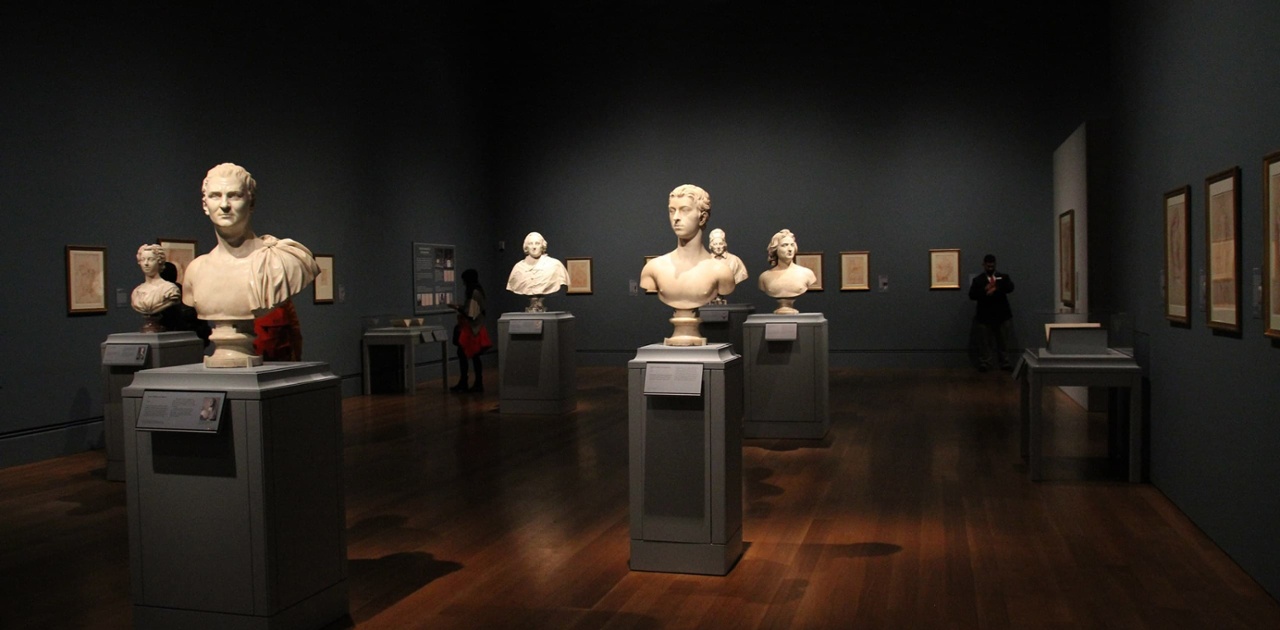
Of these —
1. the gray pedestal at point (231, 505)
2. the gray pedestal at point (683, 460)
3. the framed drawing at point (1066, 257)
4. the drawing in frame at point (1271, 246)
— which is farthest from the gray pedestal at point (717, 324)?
the gray pedestal at point (231, 505)

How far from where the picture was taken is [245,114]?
13.2 metres

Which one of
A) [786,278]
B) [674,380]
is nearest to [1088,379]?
[786,278]

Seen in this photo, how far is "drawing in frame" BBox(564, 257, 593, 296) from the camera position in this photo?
19969 mm

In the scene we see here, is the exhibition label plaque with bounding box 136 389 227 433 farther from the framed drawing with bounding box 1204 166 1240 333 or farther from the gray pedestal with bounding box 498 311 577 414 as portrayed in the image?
the gray pedestal with bounding box 498 311 577 414

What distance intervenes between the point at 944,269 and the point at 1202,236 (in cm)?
1136

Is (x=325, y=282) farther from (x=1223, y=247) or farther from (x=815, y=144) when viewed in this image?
(x=1223, y=247)

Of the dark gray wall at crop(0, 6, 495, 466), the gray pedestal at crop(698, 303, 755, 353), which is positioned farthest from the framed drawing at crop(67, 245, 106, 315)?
the gray pedestal at crop(698, 303, 755, 353)

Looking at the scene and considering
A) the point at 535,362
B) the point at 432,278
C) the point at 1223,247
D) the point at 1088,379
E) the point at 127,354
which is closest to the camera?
the point at 1223,247

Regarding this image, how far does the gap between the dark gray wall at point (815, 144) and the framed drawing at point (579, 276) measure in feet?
0.62

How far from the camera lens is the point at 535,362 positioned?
12.7 meters

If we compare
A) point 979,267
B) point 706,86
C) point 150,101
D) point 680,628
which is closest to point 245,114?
point 150,101

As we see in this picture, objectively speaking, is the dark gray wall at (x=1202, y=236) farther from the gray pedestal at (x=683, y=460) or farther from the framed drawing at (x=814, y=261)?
the framed drawing at (x=814, y=261)

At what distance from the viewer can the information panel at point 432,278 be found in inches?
682

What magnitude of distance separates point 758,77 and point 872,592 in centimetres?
1477
